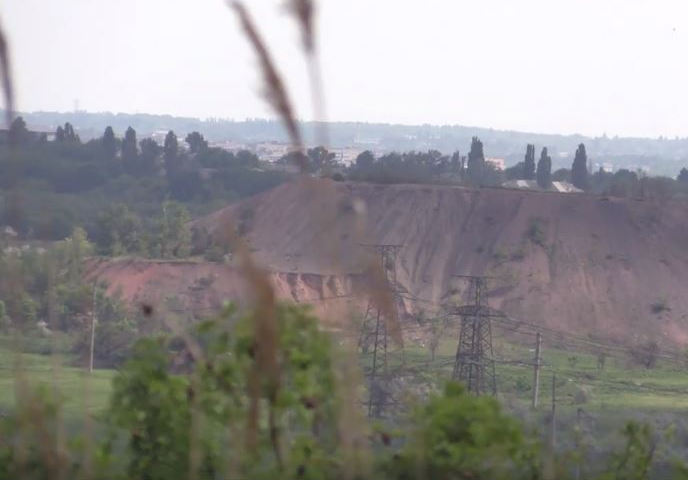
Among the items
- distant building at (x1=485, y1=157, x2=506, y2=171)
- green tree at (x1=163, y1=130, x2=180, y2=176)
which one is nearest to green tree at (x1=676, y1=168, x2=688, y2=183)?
distant building at (x1=485, y1=157, x2=506, y2=171)

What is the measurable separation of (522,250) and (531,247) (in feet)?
2.39

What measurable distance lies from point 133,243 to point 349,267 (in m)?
50.3

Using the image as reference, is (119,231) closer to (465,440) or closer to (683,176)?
(683,176)

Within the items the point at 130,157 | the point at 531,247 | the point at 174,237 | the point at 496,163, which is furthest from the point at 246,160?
the point at 531,247

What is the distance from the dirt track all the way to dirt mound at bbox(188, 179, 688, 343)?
4 centimetres

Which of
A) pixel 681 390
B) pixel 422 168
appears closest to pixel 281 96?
pixel 681 390

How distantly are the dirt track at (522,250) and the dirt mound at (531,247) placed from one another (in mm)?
44

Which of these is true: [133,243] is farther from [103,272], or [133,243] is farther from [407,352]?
[407,352]

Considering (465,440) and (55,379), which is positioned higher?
(55,379)

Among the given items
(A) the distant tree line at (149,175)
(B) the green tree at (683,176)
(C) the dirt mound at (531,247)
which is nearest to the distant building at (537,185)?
(B) the green tree at (683,176)

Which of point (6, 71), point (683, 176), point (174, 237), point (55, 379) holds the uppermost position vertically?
point (6, 71)

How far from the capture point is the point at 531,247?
56.2 meters

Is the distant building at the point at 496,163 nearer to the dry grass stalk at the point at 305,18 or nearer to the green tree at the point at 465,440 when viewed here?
the green tree at the point at 465,440

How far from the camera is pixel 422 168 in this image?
75.4 metres
